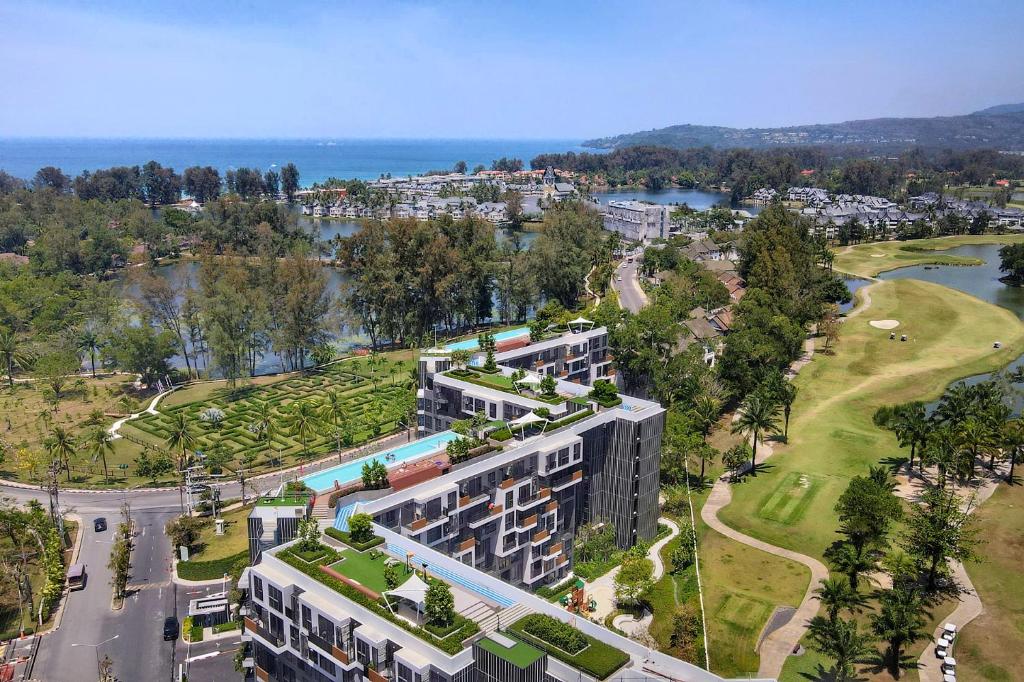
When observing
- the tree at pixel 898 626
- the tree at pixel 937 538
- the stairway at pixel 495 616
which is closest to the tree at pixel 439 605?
the stairway at pixel 495 616

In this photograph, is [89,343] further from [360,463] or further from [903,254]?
[903,254]

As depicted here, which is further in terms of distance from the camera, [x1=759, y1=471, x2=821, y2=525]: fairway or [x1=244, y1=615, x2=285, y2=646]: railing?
[x1=759, y1=471, x2=821, y2=525]: fairway

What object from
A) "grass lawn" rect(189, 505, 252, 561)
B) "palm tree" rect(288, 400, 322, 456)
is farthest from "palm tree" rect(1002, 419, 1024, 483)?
"grass lawn" rect(189, 505, 252, 561)

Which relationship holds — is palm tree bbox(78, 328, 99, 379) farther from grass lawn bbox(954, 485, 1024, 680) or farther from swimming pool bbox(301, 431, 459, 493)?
grass lawn bbox(954, 485, 1024, 680)

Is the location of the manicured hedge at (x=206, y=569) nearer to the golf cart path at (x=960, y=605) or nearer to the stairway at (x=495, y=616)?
the stairway at (x=495, y=616)

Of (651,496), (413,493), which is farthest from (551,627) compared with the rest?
(651,496)

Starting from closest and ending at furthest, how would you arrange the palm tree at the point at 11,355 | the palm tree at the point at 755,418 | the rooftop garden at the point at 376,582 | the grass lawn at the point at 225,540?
the rooftop garden at the point at 376,582, the grass lawn at the point at 225,540, the palm tree at the point at 755,418, the palm tree at the point at 11,355

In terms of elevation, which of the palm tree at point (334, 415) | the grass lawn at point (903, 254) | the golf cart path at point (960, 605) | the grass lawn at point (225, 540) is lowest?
the grass lawn at point (225, 540)
